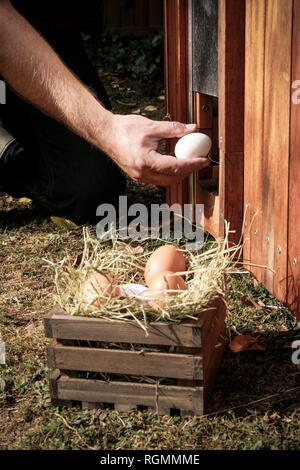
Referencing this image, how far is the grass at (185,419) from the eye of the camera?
1.74m

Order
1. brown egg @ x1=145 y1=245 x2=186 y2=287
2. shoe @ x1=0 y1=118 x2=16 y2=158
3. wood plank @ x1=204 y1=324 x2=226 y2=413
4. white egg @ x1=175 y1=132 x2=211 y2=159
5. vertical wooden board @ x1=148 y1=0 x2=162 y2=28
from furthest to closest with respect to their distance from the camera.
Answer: vertical wooden board @ x1=148 y1=0 x2=162 y2=28 → shoe @ x1=0 y1=118 x2=16 y2=158 → white egg @ x1=175 y1=132 x2=211 y2=159 → brown egg @ x1=145 y1=245 x2=186 y2=287 → wood plank @ x1=204 y1=324 x2=226 y2=413

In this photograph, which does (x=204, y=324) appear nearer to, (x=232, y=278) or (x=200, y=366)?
(x=200, y=366)

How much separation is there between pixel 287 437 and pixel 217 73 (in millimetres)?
1728

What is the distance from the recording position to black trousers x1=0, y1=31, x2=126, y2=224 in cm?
370

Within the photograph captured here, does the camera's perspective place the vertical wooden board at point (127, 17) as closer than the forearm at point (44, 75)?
No

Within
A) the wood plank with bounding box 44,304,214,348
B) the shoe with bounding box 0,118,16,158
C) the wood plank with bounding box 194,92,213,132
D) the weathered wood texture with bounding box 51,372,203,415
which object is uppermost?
the wood plank with bounding box 194,92,213,132

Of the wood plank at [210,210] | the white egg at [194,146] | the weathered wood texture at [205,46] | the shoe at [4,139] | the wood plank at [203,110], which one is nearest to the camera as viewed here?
the white egg at [194,146]

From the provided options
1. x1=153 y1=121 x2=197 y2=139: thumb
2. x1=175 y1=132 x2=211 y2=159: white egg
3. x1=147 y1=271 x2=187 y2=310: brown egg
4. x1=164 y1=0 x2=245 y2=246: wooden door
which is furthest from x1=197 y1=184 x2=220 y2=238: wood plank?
x1=147 y1=271 x2=187 y2=310: brown egg

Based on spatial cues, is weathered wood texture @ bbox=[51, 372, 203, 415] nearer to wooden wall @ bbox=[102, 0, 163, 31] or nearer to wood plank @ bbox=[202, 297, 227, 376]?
wood plank @ bbox=[202, 297, 227, 376]

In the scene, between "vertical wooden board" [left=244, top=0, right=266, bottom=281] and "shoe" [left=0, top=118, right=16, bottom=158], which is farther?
"shoe" [left=0, top=118, right=16, bottom=158]

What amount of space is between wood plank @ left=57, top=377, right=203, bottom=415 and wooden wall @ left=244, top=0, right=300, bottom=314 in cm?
72

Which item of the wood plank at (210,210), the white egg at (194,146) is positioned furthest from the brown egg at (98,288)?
the wood plank at (210,210)

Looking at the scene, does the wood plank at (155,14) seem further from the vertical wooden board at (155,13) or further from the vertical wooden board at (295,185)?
the vertical wooden board at (295,185)

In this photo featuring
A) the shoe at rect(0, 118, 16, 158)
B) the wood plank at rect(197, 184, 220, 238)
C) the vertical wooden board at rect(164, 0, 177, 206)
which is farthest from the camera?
the shoe at rect(0, 118, 16, 158)
